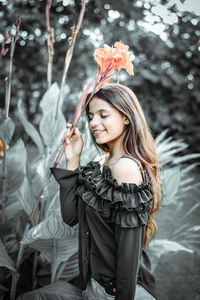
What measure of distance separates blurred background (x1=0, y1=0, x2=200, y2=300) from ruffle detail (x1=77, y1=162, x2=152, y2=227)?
0.58 meters

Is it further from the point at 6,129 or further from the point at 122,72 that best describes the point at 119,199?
the point at 122,72

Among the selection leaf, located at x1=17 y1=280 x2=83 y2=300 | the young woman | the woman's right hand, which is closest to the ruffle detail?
the young woman

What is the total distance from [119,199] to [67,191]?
18 cm

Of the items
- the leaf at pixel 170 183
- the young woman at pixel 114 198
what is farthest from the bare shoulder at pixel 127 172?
the leaf at pixel 170 183

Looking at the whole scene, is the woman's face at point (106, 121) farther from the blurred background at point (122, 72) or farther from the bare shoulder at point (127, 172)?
the blurred background at point (122, 72)

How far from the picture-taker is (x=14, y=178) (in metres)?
1.01

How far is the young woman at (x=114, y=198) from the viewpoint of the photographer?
1.93 ft

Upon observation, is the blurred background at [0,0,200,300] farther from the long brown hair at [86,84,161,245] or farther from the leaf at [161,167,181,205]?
the long brown hair at [86,84,161,245]

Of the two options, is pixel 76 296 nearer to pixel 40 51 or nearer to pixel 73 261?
pixel 73 261

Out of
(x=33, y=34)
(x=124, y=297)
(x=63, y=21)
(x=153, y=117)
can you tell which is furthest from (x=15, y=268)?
(x=153, y=117)

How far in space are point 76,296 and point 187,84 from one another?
219cm

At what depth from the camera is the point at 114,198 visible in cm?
59

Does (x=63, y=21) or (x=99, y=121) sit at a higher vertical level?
(x=63, y=21)

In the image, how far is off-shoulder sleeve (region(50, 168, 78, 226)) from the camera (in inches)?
27.4
